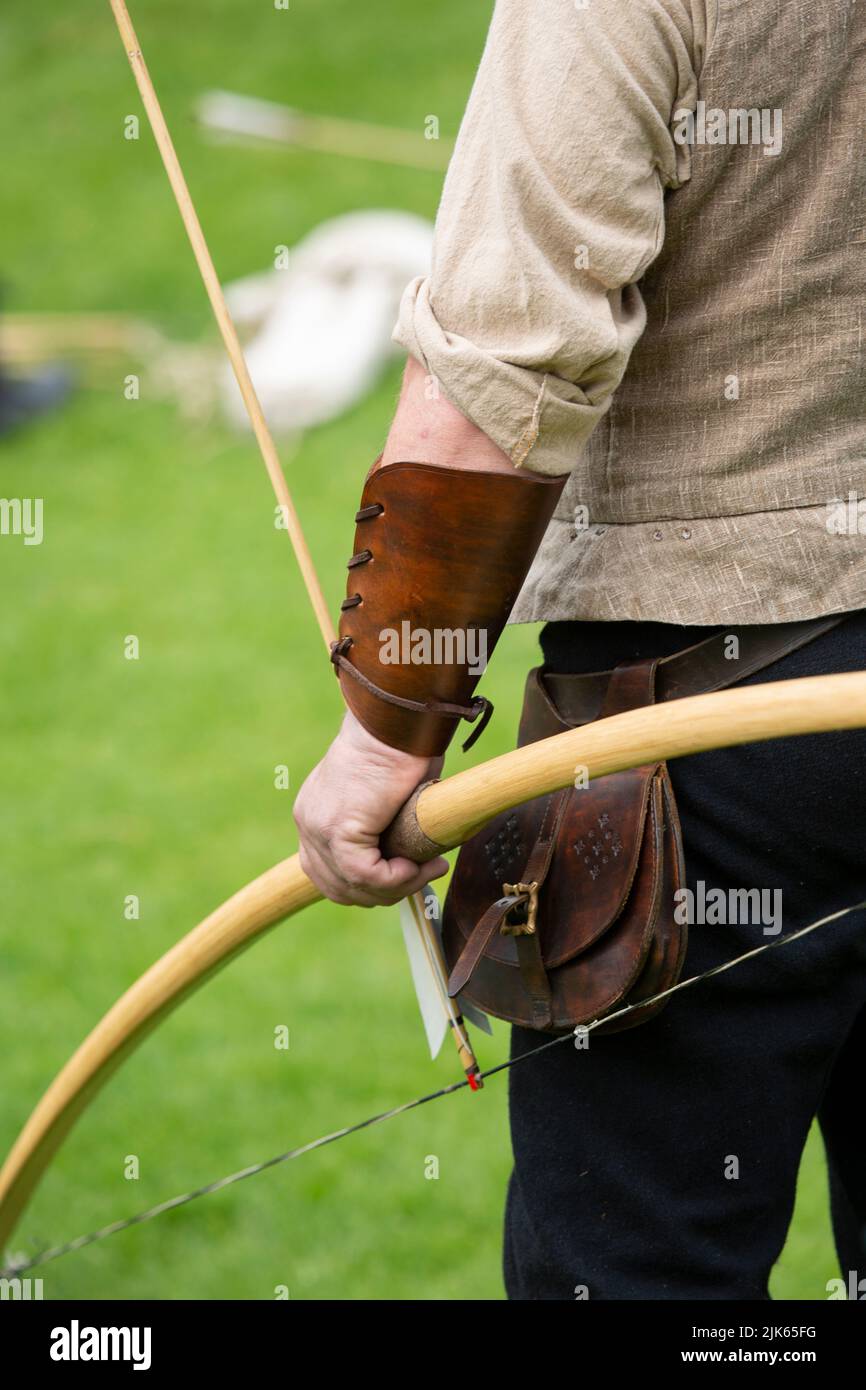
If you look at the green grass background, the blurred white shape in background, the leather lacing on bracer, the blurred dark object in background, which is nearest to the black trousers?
the leather lacing on bracer

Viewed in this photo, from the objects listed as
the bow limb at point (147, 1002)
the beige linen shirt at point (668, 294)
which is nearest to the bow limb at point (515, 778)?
the bow limb at point (147, 1002)

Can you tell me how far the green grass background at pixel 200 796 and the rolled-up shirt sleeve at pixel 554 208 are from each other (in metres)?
1.60

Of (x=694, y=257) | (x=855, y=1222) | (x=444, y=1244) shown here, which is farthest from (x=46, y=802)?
(x=694, y=257)

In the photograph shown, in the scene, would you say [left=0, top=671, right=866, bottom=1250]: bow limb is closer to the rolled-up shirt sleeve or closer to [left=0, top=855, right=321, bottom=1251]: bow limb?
[left=0, top=855, right=321, bottom=1251]: bow limb

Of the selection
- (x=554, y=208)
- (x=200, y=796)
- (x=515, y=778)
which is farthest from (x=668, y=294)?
(x=200, y=796)

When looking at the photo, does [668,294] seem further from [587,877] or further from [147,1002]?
[147,1002]

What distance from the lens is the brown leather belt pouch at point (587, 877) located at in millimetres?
1348

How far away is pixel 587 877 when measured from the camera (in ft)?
4.62

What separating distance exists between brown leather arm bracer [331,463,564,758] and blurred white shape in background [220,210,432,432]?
4.88 m

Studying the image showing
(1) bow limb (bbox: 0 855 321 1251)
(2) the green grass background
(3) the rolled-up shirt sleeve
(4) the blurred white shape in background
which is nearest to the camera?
(3) the rolled-up shirt sleeve

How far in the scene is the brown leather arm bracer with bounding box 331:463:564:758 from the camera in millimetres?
1278

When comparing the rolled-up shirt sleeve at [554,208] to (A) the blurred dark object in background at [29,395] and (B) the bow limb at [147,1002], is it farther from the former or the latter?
(A) the blurred dark object in background at [29,395]

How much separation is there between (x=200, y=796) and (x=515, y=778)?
9.26 ft
